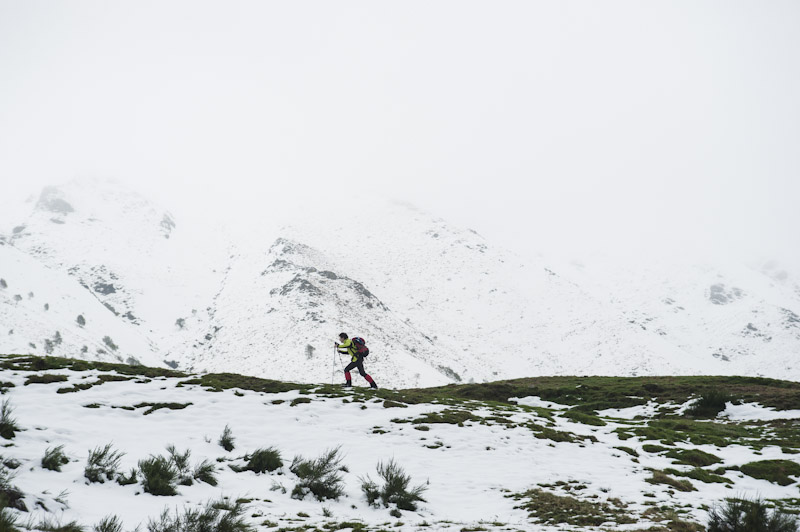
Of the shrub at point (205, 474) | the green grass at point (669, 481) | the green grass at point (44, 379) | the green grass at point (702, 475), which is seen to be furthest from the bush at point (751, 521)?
the green grass at point (44, 379)

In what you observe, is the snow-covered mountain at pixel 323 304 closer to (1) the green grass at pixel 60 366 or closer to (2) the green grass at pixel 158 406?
(1) the green grass at pixel 60 366

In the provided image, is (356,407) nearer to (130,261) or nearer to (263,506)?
(263,506)

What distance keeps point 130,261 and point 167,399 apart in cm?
14027

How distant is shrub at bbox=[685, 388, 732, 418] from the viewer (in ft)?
79.4

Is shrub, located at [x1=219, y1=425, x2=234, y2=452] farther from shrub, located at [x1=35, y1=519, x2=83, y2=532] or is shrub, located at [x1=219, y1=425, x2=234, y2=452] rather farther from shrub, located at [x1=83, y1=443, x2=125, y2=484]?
shrub, located at [x1=35, y1=519, x2=83, y2=532]

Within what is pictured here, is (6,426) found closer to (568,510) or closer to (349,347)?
(568,510)

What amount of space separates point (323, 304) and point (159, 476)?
8854cm

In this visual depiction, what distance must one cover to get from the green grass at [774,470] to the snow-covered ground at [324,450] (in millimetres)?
371

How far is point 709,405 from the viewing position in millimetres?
24484

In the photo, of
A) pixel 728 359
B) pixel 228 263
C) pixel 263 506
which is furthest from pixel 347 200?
pixel 263 506

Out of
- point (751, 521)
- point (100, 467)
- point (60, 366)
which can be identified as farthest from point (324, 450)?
point (60, 366)

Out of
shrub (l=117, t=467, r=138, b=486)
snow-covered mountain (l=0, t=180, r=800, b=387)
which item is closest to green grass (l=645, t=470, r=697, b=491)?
shrub (l=117, t=467, r=138, b=486)

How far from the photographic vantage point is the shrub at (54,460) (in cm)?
941

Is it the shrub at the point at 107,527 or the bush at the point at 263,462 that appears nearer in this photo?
the shrub at the point at 107,527
